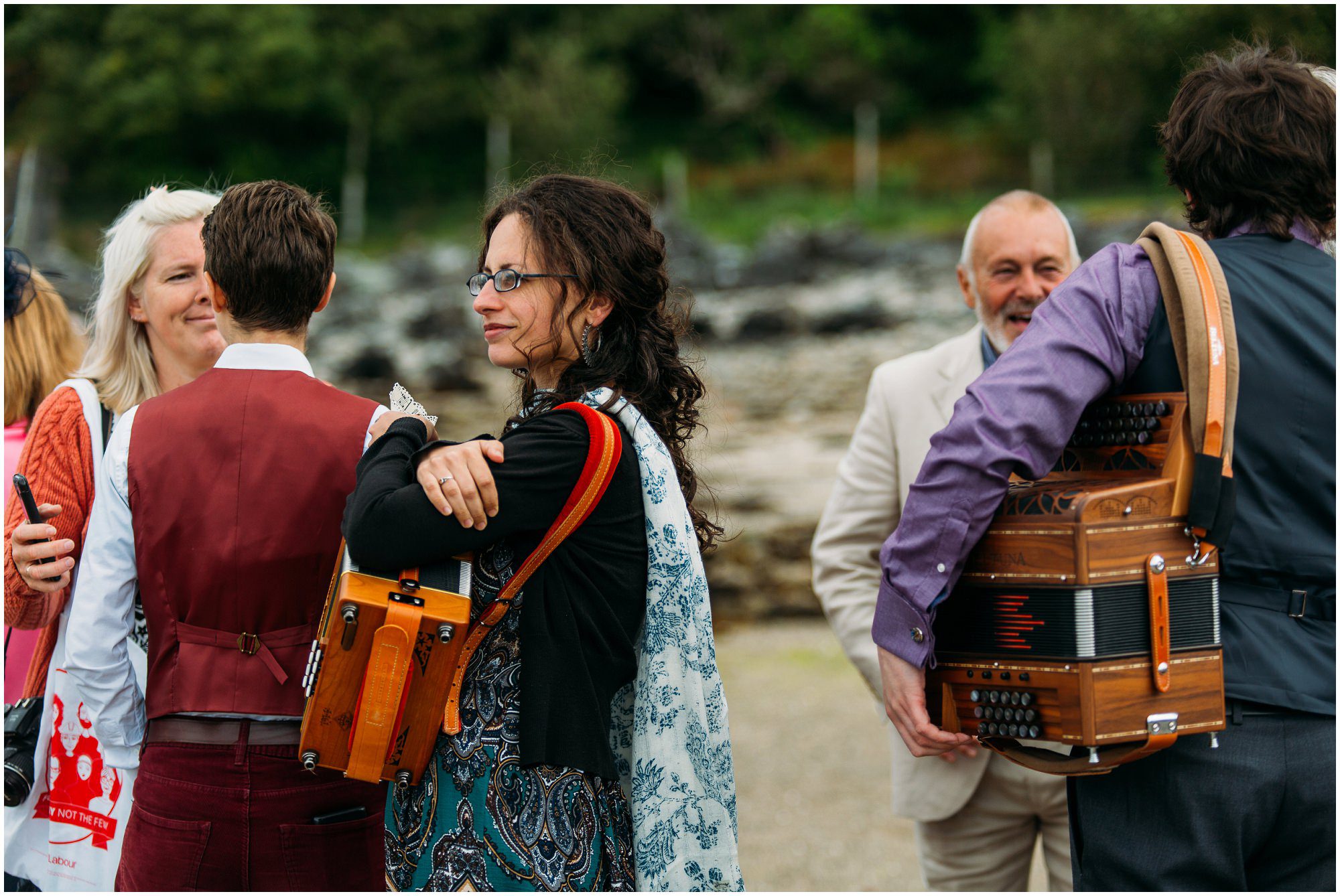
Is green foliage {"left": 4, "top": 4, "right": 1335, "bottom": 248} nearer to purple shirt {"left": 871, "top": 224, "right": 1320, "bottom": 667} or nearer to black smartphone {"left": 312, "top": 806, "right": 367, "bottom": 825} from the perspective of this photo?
purple shirt {"left": 871, "top": 224, "right": 1320, "bottom": 667}

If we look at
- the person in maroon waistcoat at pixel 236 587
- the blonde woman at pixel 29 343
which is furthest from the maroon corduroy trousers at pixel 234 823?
the blonde woman at pixel 29 343

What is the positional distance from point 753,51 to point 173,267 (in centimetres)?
4193

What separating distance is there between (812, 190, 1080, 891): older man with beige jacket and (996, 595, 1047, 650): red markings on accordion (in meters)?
1.42

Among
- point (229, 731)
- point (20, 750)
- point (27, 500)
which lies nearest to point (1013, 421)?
point (229, 731)

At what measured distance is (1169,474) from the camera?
85.9 inches

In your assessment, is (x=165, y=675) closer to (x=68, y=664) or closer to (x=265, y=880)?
(x=68, y=664)

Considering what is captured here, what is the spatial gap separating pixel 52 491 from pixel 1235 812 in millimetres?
2491

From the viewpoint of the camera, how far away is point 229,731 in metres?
2.38

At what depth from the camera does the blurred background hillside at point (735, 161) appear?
11.1 m

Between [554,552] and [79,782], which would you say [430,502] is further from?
[79,782]

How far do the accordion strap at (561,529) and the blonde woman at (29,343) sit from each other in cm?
179

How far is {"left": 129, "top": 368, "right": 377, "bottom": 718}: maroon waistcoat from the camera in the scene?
2367 mm

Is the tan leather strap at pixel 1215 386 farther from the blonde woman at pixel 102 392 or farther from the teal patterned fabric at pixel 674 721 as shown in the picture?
the blonde woman at pixel 102 392

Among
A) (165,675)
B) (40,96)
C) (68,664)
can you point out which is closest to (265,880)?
(165,675)
